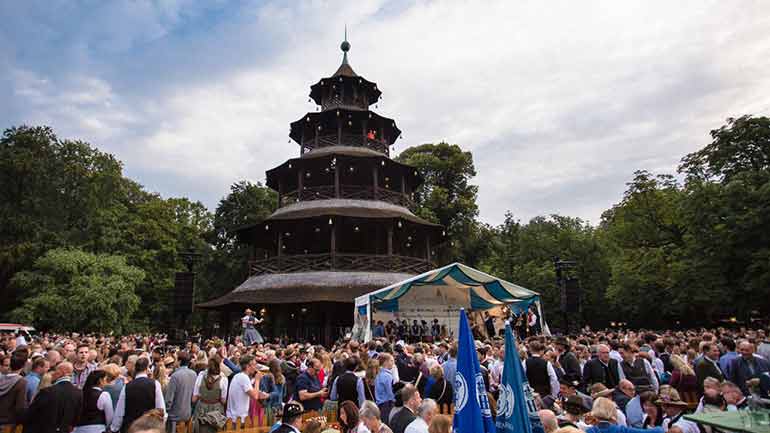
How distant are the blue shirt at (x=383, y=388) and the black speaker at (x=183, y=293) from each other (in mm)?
15457

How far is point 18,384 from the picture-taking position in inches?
260

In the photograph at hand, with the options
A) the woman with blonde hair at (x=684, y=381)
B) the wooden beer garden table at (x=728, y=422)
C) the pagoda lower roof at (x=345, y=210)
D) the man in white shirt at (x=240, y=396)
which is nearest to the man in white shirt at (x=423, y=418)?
the wooden beer garden table at (x=728, y=422)

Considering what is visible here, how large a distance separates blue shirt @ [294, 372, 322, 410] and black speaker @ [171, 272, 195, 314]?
14137 mm

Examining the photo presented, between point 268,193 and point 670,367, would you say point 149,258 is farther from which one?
point 670,367

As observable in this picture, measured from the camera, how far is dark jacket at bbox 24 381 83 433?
5.84 meters

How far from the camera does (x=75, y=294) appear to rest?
29.3 m

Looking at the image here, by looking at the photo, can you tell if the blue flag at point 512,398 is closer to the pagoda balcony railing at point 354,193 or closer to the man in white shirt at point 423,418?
the man in white shirt at point 423,418

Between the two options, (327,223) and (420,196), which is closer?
(327,223)

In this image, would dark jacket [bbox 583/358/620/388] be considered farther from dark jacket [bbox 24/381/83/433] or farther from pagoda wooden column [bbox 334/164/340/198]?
pagoda wooden column [bbox 334/164/340/198]

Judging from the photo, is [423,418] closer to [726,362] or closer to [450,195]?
[726,362]

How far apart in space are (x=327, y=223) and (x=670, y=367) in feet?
59.0

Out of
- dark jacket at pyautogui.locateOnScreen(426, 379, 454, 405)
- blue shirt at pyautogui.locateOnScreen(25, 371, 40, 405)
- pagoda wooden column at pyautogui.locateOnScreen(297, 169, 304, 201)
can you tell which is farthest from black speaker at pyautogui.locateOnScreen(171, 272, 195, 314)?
dark jacket at pyautogui.locateOnScreen(426, 379, 454, 405)

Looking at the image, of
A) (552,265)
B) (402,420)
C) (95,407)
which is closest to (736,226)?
(552,265)

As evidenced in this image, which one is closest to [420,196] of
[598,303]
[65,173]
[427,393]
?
[598,303]
